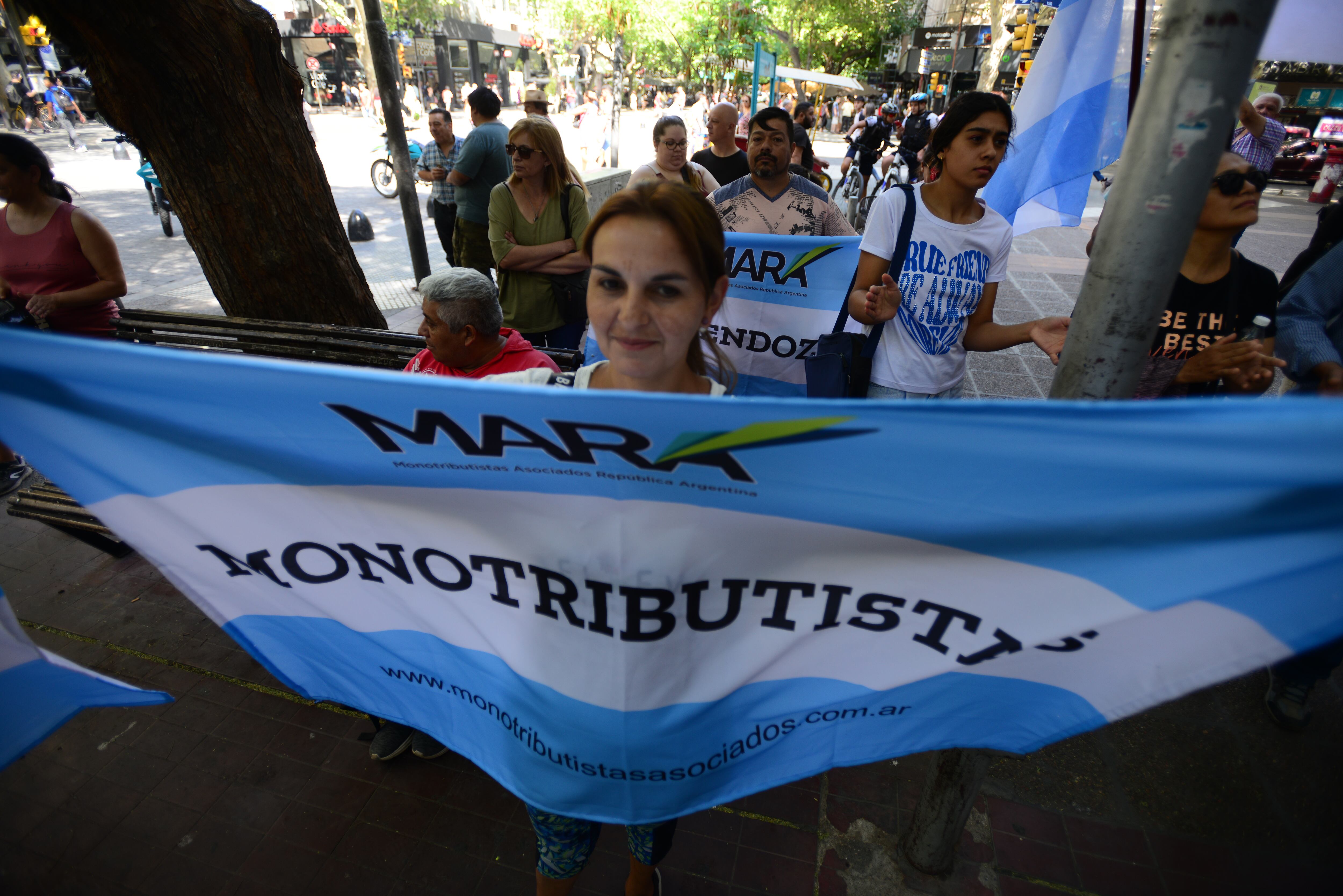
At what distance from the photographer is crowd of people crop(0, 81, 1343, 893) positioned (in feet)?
4.97

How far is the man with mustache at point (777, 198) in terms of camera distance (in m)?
3.95

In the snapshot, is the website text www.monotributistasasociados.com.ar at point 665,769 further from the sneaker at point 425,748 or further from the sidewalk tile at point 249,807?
the sidewalk tile at point 249,807

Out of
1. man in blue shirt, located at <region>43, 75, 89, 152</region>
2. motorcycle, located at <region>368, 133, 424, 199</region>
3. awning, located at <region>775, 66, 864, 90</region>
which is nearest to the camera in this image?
motorcycle, located at <region>368, 133, 424, 199</region>

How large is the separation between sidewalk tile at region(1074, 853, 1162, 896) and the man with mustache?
3095 millimetres

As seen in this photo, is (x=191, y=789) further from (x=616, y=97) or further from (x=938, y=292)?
(x=616, y=97)

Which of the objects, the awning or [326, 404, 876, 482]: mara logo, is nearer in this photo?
[326, 404, 876, 482]: mara logo

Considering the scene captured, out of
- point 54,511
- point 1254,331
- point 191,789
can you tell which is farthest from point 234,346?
point 1254,331

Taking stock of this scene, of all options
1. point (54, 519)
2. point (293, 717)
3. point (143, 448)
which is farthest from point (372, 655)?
point (54, 519)

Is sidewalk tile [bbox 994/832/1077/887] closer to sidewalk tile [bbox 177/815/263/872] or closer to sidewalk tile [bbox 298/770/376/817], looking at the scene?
sidewalk tile [bbox 298/770/376/817]

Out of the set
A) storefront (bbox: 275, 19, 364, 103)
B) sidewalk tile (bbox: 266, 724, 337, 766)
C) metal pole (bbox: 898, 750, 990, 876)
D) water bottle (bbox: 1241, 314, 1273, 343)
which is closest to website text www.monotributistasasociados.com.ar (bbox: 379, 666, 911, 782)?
metal pole (bbox: 898, 750, 990, 876)

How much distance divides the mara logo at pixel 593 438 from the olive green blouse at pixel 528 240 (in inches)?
124

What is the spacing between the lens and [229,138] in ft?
11.8

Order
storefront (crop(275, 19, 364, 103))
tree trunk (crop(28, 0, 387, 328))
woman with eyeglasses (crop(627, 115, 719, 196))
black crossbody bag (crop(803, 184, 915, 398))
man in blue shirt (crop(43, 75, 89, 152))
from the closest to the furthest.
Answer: black crossbody bag (crop(803, 184, 915, 398)), tree trunk (crop(28, 0, 387, 328)), woman with eyeglasses (crop(627, 115, 719, 196)), man in blue shirt (crop(43, 75, 89, 152)), storefront (crop(275, 19, 364, 103))

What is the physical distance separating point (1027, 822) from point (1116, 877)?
0.28 metres
